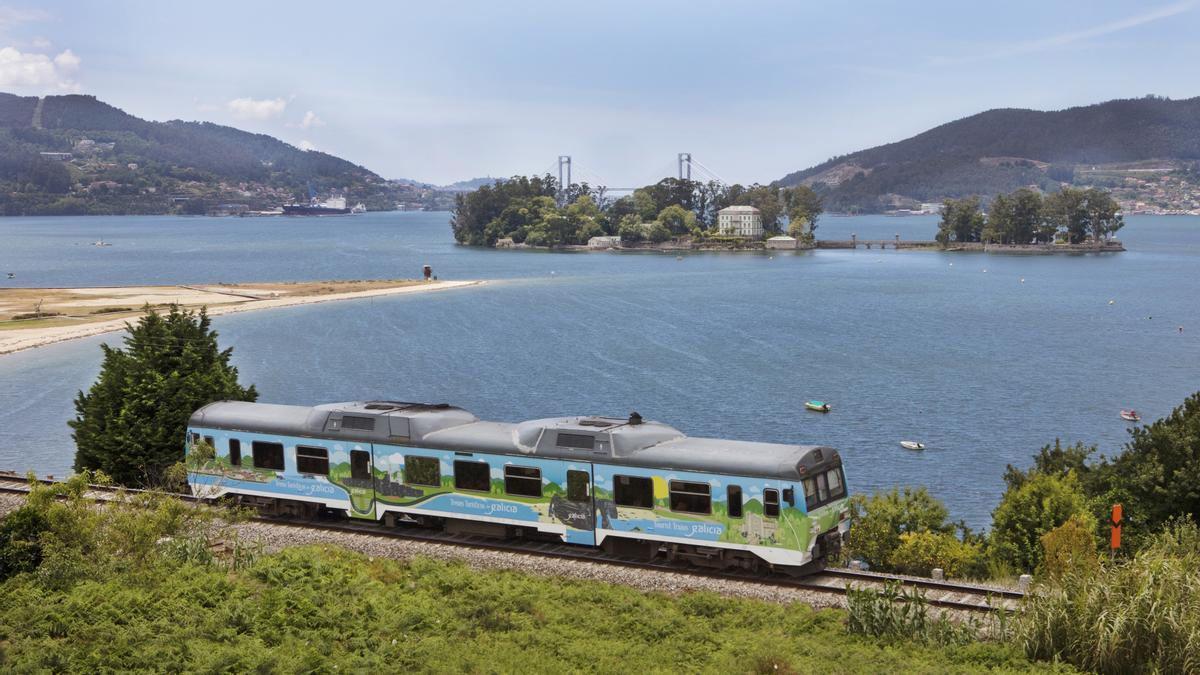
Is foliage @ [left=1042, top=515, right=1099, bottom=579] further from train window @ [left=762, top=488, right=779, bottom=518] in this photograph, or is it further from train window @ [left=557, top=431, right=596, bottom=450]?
train window @ [left=557, top=431, right=596, bottom=450]

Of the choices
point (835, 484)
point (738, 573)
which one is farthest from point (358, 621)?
point (835, 484)

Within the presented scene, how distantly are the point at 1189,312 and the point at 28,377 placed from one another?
337 ft

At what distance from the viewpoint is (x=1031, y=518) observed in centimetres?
2645

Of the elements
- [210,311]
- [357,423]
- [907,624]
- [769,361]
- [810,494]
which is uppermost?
[357,423]

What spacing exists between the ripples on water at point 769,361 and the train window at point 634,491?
22180mm

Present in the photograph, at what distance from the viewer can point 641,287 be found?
470ft

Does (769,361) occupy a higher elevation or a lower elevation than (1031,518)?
lower

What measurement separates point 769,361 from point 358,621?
64.1 metres

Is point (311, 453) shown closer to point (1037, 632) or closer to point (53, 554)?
point (53, 554)

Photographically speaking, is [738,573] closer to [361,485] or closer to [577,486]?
[577,486]

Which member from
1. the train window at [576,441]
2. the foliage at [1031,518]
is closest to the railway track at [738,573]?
the train window at [576,441]

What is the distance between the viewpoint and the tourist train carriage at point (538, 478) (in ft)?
67.9

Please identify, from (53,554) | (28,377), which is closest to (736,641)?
(53,554)

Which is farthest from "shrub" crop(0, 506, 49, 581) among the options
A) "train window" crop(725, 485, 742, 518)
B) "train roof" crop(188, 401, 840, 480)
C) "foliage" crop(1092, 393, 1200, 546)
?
"foliage" crop(1092, 393, 1200, 546)
